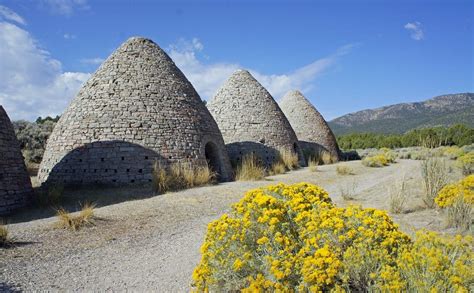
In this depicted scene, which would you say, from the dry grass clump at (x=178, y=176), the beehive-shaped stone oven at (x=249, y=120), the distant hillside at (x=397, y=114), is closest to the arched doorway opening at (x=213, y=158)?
the dry grass clump at (x=178, y=176)

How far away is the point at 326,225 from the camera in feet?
10.1

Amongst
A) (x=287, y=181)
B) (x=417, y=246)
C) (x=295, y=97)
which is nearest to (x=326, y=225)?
(x=417, y=246)

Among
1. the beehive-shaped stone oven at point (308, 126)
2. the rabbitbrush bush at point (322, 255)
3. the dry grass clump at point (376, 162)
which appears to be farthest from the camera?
the beehive-shaped stone oven at point (308, 126)

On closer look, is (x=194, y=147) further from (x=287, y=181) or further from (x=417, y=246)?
(x=417, y=246)

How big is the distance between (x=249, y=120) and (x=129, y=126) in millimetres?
8069

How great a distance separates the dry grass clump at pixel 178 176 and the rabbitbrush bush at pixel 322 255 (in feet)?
19.9

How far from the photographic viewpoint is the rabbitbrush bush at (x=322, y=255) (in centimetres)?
254

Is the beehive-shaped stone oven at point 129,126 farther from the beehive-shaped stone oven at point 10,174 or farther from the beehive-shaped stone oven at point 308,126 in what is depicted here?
the beehive-shaped stone oven at point 308,126

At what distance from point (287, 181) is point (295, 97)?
14920mm

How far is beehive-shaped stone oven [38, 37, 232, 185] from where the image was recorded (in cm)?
1019

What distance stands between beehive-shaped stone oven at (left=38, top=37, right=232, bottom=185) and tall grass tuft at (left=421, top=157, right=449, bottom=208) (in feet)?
22.8

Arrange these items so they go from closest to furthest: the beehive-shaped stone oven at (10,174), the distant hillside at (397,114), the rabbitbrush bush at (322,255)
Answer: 1. the rabbitbrush bush at (322,255)
2. the beehive-shaped stone oven at (10,174)
3. the distant hillside at (397,114)

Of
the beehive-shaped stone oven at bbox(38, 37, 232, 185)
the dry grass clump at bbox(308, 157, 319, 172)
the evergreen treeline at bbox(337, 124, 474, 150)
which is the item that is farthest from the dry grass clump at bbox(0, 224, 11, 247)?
the evergreen treeline at bbox(337, 124, 474, 150)

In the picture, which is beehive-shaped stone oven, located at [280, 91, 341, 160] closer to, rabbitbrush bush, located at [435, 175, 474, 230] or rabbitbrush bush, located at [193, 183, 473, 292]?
rabbitbrush bush, located at [435, 175, 474, 230]
